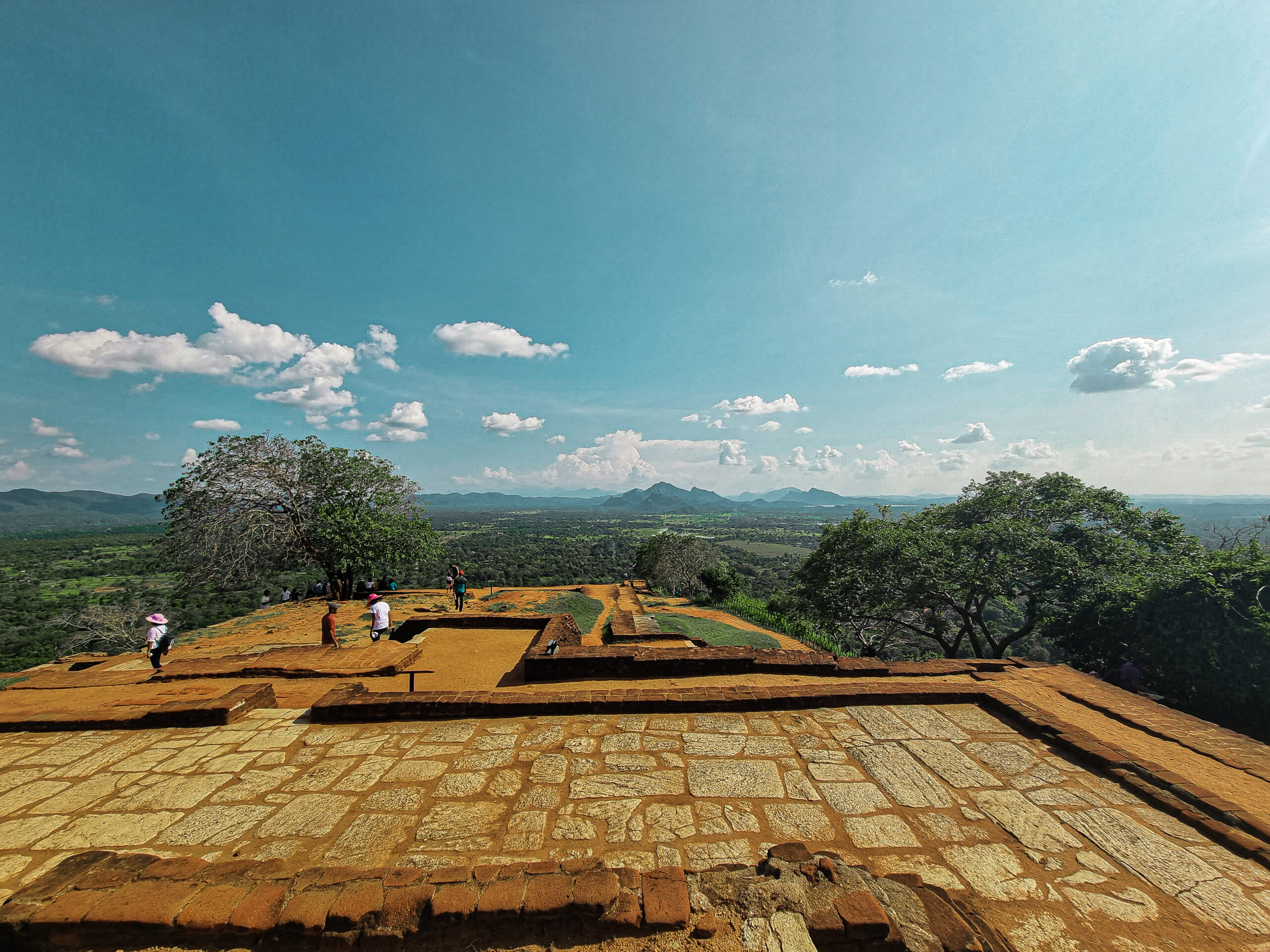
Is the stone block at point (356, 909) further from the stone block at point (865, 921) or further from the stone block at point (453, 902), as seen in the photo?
the stone block at point (865, 921)

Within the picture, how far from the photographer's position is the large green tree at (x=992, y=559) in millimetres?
11922

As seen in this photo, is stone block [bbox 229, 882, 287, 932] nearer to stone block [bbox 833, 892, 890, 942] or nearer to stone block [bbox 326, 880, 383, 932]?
stone block [bbox 326, 880, 383, 932]

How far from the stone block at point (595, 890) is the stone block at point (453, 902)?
1.71 ft

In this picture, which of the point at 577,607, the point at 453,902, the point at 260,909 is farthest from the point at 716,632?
the point at 260,909

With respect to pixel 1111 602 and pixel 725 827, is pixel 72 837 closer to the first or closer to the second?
pixel 725 827

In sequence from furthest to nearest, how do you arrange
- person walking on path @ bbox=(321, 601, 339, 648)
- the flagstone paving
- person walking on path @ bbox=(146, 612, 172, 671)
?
person walking on path @ bbox=(321, 601, 339, 648)
person walking on path @ bbox=(146, 612, 172, 671)
the flagstone paving

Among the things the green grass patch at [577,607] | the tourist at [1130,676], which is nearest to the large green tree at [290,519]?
the green grass patch at [577,607]

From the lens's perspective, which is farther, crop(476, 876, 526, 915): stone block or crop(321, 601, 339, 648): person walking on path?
crop(321, 601, 339, 648): person walking on path

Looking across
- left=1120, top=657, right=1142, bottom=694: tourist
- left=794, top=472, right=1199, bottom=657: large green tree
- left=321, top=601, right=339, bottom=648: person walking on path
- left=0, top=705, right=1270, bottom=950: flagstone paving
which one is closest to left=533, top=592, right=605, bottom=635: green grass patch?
left=321, top=601, right=339, bottom=648: person walking on path

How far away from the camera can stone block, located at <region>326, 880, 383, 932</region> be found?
227 centimetres

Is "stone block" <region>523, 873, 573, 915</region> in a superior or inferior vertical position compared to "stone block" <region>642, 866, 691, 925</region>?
superior

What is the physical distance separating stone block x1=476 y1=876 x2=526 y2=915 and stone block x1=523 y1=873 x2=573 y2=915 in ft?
0.11

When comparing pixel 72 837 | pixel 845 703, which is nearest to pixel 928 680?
pixel 845 703

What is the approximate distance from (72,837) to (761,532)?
148m
